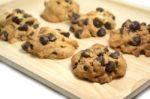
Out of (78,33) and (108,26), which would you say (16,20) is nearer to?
(78,33)

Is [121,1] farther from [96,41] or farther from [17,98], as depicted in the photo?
[17,98]

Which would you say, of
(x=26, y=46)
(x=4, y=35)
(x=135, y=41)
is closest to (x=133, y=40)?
(x=135, y=41)

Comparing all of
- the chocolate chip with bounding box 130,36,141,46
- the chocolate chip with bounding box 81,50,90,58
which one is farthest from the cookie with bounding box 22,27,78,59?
the chocolate chip with bounding box 130,36,141,46

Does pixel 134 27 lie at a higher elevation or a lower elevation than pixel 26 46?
higher

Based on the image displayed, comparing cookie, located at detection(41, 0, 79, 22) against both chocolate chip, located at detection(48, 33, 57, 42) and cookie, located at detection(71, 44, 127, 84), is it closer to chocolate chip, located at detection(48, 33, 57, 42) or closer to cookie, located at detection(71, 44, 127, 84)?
chocolate chip, located at detection(48, 33, 57, 42)

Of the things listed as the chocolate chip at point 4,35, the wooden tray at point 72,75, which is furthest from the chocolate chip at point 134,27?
the chocolate chip at point 4,35

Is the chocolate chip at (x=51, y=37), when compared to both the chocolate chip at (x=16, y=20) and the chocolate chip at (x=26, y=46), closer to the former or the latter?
the chocolate chip at (x=26, y=46)
